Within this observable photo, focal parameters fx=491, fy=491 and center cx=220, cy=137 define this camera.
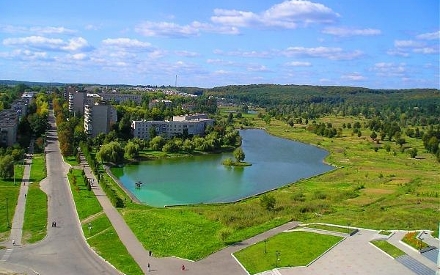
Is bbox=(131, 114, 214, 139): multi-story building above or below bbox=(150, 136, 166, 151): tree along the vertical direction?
above

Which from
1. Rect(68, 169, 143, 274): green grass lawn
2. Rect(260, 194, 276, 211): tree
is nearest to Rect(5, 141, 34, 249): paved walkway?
Rect(68, 169, 143, 274): green grass lawn

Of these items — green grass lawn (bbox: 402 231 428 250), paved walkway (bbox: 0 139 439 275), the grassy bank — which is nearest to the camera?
paved walkway (bbox: 0 139 439 275)

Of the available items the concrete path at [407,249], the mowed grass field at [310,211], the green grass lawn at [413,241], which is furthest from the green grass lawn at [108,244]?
the green grass lawn at [413,241]

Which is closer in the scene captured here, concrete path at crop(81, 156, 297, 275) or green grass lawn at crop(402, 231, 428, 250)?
concrete path at crop(81, 156, 297, 275)

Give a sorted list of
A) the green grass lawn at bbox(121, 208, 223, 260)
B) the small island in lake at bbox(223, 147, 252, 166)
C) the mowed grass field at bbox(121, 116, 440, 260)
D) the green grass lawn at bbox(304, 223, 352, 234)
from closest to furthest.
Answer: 1. the green grass lawn at bbox(121, 208, 223, 260)
2. the mowed grass field at bbox(121, 116, 440, 260)
3. the green grass lawn at bbox(304, 223, 352, 234)
4. the small island in lake at bbox(223, 147, 252, 166)

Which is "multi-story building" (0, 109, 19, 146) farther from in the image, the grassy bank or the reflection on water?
the reflection on water

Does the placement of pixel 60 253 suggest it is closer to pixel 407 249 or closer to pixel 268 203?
pixel 268 203
